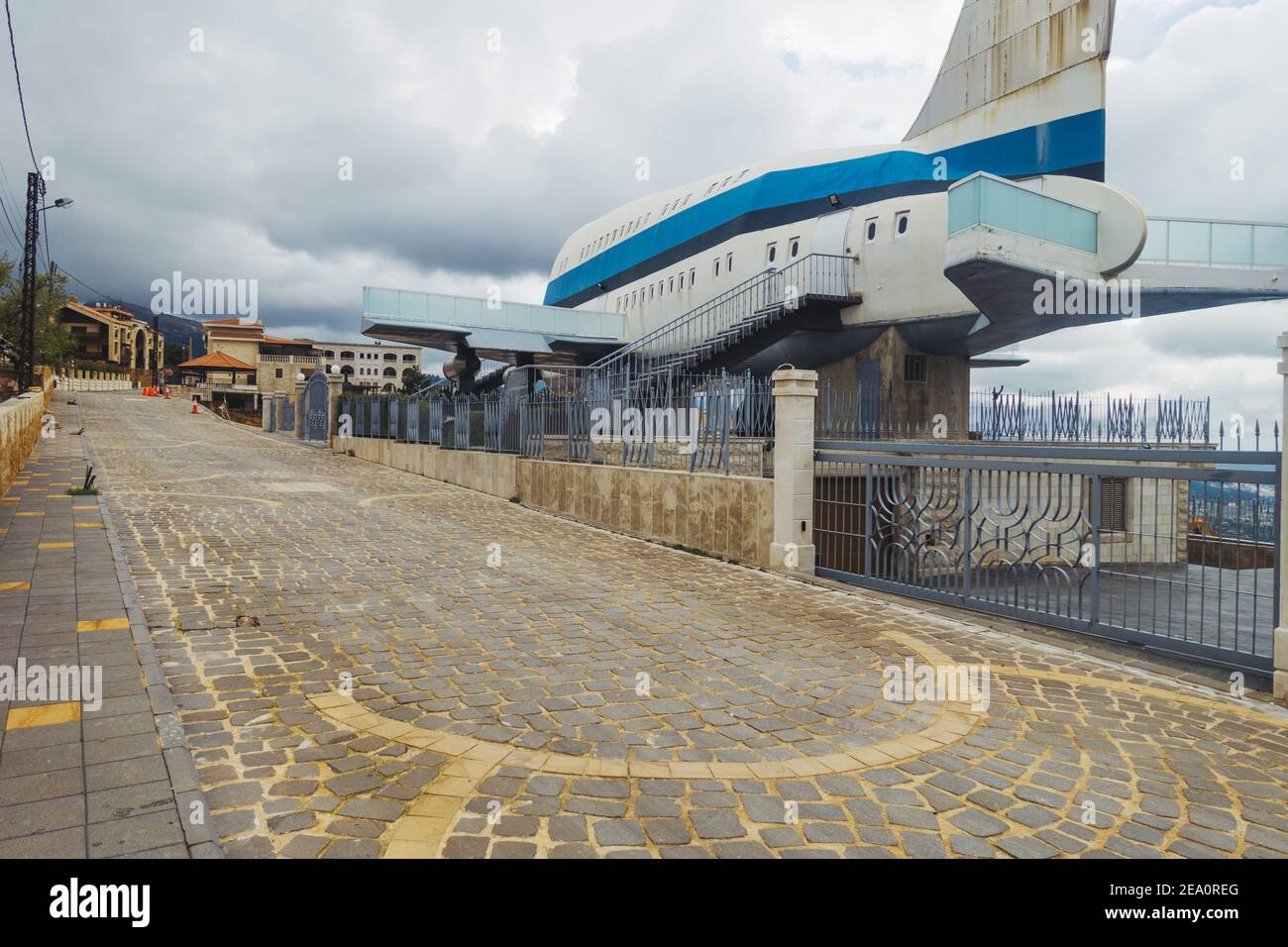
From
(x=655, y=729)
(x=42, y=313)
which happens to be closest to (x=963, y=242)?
(x=655, y=729)

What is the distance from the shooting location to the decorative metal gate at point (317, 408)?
102 feet

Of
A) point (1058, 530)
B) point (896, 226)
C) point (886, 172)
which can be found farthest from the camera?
point (886, 172)

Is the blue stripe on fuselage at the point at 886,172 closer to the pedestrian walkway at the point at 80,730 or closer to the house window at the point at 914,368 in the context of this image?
the house window at the point at 914,368

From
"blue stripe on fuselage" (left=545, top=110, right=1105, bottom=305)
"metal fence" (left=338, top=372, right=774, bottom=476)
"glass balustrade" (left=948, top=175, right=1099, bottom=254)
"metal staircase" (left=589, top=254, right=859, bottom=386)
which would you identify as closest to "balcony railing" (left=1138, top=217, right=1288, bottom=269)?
"blue stripe on fuselage" (left=545, top=110, right=1105, bottom=305)

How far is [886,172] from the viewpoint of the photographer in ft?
70.3

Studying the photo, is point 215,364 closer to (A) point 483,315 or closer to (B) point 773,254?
(A) point 483,315

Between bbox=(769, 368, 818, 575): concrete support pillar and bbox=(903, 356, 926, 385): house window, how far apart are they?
1082cm

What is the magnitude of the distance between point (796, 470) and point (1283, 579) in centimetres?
528

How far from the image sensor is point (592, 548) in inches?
458

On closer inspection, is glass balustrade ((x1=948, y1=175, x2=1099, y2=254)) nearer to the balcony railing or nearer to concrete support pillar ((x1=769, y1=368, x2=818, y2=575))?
the balcony railing
